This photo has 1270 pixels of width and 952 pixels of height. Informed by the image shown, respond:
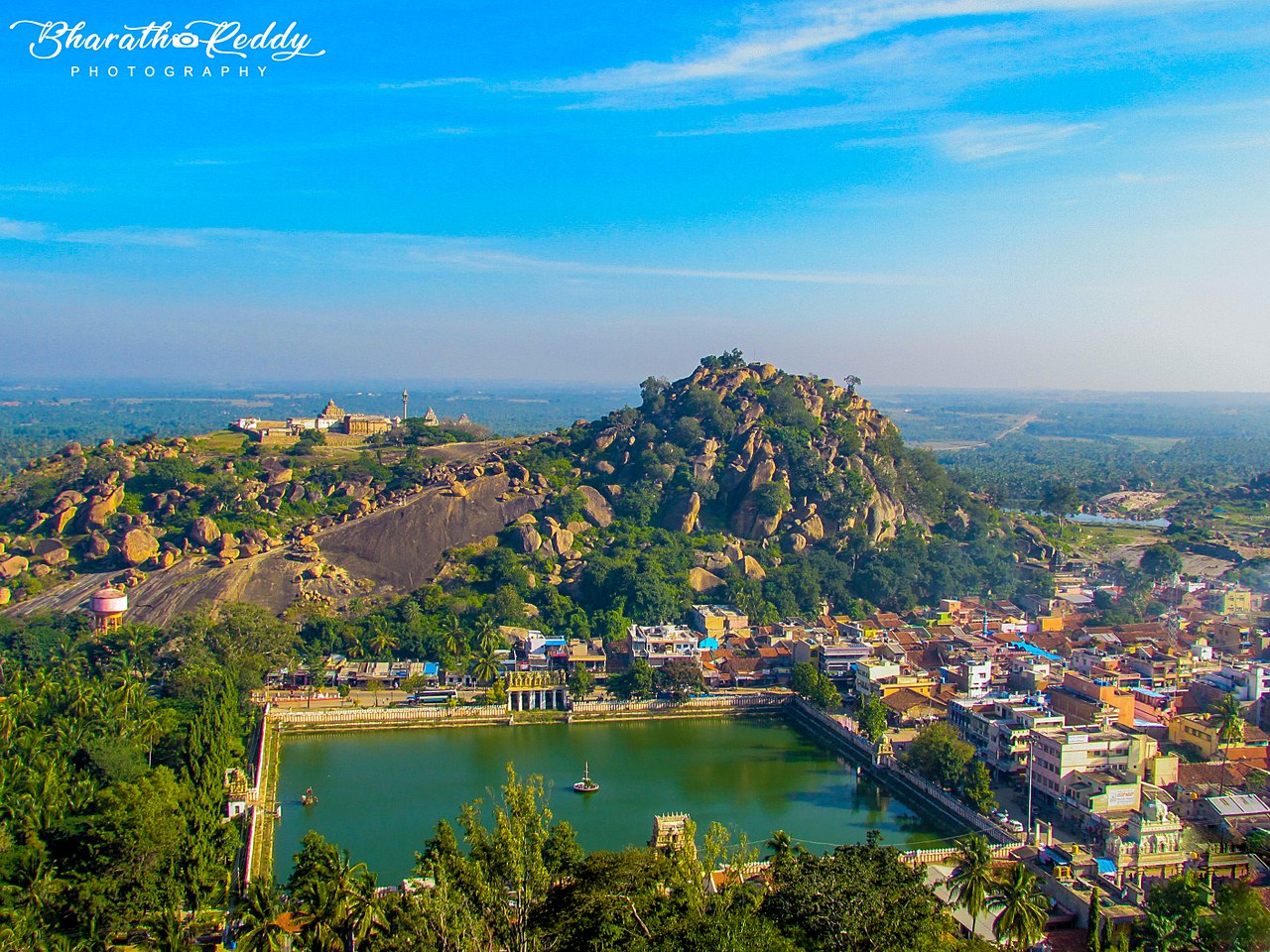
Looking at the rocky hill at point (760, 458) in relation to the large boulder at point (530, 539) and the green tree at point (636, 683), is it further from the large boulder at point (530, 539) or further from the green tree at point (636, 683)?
the green tree at point (636, 683)

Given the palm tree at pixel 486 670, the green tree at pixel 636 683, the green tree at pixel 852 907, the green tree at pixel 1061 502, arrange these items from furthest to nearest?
the green tree at pixel 1061 502 < the palm tree at pixel 486 670 < the green tree at pixel 636 683 < the green tree at pixel 852 907

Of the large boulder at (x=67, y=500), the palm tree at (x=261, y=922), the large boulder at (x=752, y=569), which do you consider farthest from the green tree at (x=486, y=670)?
the large boulder at (x=67, y=500)

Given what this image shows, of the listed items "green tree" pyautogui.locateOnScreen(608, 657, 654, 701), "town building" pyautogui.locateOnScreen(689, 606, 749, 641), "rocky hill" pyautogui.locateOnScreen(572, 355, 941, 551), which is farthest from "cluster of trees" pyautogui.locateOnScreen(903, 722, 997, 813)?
"rocky hill" pyautogui.locateOnScreen(572, 355, 941, 551)

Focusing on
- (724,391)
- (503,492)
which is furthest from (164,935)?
(724,391)

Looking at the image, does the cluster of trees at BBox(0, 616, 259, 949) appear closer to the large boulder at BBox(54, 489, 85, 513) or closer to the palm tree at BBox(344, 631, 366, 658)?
the palm tree at BBox(344, 631, 366, 658)

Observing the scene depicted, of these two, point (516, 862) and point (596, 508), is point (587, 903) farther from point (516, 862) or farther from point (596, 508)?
point (596, 508)

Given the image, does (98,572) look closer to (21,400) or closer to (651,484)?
(651,484)
